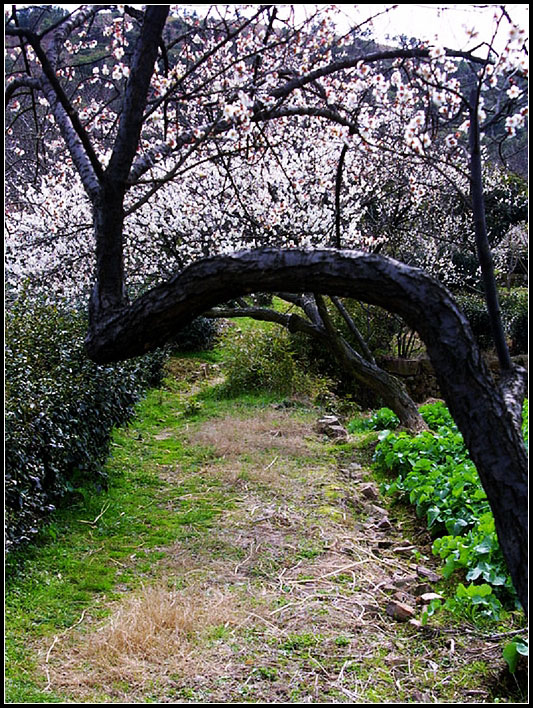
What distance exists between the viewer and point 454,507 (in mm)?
4297

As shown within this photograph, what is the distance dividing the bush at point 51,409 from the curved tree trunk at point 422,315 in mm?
1958

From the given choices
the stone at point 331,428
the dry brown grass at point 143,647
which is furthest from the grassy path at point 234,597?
the stone at point 331,428

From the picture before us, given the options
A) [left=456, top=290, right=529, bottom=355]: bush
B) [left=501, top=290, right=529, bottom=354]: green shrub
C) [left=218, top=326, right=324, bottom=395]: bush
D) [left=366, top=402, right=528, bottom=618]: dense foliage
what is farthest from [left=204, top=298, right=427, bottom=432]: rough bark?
[left=501, top=290, right=529, bottom=354]: green shrub

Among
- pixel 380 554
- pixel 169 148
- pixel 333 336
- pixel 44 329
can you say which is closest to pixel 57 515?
pixel 44 329

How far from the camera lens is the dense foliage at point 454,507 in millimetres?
3314

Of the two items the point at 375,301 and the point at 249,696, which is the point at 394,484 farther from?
the point at 375,301

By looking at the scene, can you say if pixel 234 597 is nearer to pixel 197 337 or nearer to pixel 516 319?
pixel 516 319

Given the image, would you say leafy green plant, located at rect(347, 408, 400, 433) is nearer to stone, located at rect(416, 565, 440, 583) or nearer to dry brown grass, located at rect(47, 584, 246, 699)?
stone, located at rect(416, 565, 440, 583)

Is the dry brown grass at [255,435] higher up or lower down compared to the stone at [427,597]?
higher up

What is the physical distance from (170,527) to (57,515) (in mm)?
863

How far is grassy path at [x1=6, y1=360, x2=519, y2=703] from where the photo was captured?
2842 millimetres

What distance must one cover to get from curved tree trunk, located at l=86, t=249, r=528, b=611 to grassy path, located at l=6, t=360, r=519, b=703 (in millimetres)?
1284

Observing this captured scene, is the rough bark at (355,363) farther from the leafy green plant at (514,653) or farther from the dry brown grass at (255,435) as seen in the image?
the leafy green plant at (514,653)

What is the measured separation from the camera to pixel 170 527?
15.9ft
